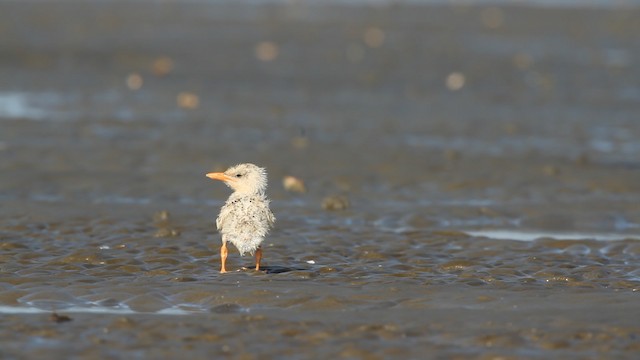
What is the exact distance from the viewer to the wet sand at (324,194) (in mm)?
8148

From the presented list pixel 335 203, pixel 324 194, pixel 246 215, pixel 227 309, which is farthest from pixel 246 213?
pixel 324 194

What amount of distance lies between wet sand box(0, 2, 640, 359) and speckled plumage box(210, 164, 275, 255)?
284 mm

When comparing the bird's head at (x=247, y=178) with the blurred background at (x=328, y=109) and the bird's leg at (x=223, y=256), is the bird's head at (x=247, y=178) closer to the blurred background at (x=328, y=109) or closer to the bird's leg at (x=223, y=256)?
the bird's leg at (x=223, y=256)

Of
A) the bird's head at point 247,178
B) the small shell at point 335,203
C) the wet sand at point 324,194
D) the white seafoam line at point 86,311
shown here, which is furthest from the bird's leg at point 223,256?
the small shell at point 335,203

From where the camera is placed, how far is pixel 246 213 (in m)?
9.58

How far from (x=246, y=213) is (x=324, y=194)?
4269 millimetres

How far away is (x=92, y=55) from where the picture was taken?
26047mm

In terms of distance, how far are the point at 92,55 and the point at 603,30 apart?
14223 mm

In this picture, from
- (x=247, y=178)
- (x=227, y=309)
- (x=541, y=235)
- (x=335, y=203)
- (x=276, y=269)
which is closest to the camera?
(x=227, y=309)

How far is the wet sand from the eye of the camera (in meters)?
8.15

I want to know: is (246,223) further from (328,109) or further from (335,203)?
(328,109)

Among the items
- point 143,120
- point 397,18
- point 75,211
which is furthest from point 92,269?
point 397,18


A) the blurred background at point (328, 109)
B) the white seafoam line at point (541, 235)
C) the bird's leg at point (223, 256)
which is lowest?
the bird's leg at point (223, 256)

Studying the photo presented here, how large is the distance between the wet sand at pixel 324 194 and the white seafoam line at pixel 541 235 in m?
0.04
